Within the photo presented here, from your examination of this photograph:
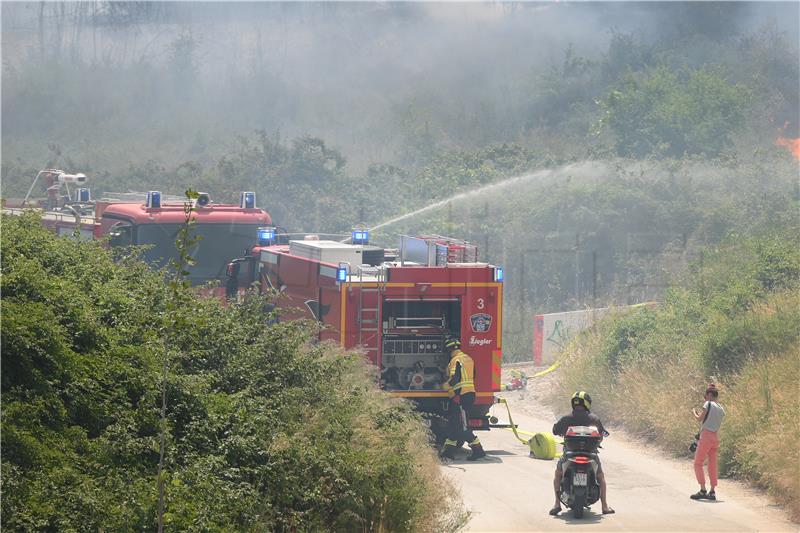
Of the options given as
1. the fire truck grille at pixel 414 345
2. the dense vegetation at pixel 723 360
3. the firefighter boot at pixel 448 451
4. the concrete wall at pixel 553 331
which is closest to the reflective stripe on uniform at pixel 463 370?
the fire truck grille at pixel 414 345

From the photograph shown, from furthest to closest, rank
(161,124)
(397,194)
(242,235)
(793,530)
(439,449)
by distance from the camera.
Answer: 1. (161,124)
2. (397,194)
3. (242,235)
4. (439,449)
5. (793,530)

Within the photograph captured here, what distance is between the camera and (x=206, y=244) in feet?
58.1

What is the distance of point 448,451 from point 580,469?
3741mm

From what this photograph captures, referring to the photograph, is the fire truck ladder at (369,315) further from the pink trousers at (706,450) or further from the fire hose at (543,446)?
the pink trousers at (706,450)

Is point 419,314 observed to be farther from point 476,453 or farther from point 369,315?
point 476,453

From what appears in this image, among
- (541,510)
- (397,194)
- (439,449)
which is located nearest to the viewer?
(541,510)

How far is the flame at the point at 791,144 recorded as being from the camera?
35025 millimetres

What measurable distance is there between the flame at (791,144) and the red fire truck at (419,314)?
74.1 feet

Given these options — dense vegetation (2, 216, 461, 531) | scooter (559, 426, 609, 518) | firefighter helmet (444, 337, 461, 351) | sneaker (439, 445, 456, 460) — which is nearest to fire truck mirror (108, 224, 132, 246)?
firefighter helmet (444, 337, 461, 351)

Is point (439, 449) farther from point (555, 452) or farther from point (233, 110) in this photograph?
point (233, 110)

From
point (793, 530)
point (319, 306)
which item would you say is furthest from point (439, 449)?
point (793, 530)

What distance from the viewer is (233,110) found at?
41.7m

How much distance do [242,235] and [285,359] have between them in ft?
29.6

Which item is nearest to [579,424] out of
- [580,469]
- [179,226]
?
[580,469]
